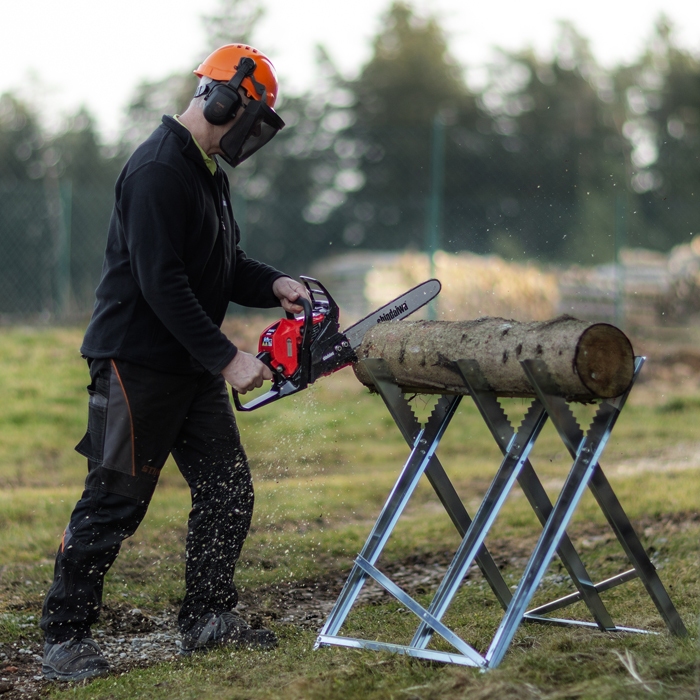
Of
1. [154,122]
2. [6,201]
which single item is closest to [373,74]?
[154,122]

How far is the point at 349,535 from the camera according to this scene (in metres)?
4.86

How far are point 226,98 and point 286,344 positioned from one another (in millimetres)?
964

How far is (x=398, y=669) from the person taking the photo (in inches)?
97.7

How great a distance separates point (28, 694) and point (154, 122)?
85.6ft

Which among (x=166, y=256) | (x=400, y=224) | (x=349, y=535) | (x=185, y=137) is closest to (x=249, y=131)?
(x=185, y=137)

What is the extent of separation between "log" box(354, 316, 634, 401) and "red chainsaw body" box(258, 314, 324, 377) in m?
0.27

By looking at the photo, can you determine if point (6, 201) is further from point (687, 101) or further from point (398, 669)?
point (687, 101)

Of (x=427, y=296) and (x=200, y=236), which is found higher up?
(x=200, y=236)

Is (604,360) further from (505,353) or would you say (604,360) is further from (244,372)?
(244,372)

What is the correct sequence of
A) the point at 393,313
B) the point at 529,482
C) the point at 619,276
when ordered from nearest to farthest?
the point at 529,482 < the point at 393,313 < the point at 619,276

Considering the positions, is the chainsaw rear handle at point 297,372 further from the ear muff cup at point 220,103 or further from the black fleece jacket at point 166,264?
the ear muff cup at point 220,103

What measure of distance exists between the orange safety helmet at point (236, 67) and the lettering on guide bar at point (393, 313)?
964 millimetres

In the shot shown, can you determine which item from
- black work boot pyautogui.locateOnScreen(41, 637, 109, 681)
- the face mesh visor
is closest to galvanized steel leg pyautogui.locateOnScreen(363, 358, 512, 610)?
the face mesh visor

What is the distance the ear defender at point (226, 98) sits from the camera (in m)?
3.02
